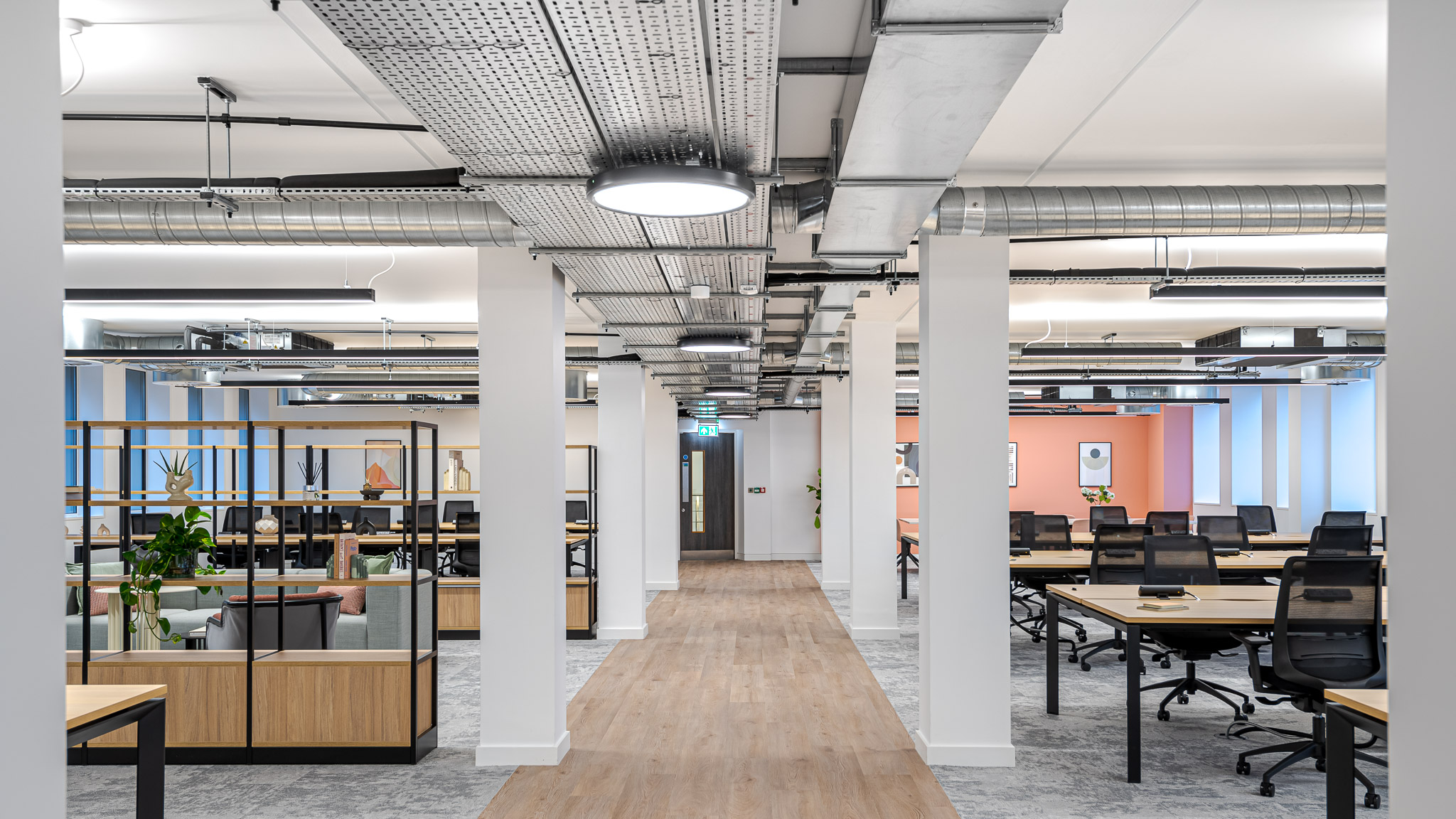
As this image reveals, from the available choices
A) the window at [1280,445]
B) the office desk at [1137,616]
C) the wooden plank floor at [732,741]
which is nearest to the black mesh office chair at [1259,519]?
the window at [1280,445]

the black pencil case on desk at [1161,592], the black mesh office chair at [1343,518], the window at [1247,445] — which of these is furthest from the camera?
the window at [1247,445]

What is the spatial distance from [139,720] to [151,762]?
0.48ft

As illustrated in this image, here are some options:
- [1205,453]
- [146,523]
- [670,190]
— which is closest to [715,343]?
[670,190]

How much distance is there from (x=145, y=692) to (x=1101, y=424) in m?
17.9

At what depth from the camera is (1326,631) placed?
4.63 metres

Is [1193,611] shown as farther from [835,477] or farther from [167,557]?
[835,477]

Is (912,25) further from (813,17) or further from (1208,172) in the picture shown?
(1208,172)

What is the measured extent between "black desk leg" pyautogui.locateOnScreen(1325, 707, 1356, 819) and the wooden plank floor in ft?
6.20

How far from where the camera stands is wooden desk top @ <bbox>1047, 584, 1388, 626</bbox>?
4.90 m

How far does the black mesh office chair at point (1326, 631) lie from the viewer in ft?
15.0

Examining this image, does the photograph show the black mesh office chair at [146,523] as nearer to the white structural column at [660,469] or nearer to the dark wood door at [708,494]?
the white structural column at [660,469]
